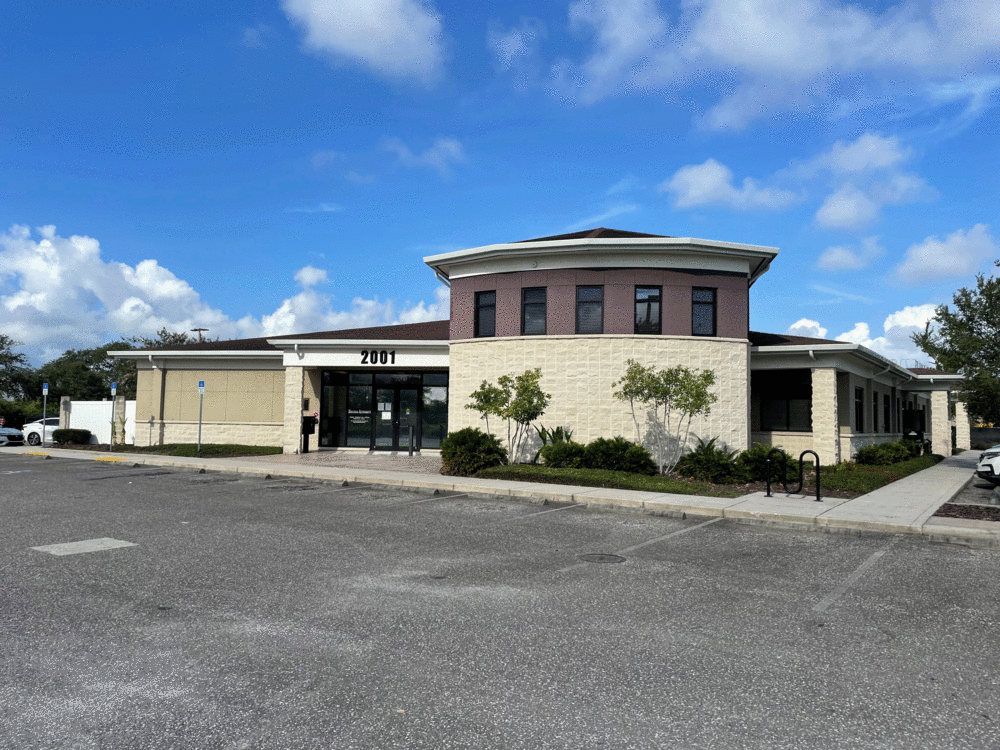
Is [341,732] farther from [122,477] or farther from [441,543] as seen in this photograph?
[122,477]

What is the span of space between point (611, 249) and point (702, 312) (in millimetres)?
3275

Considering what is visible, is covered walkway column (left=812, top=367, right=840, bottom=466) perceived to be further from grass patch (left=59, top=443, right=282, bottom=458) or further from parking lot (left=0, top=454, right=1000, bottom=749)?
grass patch (left=59, top=443, right=282, bottom=458)

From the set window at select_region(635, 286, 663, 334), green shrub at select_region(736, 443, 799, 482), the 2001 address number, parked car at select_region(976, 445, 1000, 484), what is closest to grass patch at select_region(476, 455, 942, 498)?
green shrub at select_region(736, 443, 799, 482)

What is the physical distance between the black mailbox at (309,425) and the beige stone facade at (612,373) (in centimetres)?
890

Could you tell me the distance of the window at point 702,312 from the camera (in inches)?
798

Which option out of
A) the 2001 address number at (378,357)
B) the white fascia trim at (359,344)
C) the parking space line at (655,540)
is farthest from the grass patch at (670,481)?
the 2001 address number at (378,357)

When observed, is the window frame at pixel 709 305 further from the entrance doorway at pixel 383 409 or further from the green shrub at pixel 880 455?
the entrance doorway at pixel 383 409

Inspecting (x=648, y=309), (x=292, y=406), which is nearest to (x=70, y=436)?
(x=292, y=406)

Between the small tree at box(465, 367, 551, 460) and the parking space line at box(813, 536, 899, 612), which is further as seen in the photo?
the small tree at box(465, 367, 551, 460)

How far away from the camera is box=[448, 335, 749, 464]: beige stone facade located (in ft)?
65.2

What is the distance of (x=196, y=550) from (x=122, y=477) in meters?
10.8

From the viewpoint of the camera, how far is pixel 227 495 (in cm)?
1404

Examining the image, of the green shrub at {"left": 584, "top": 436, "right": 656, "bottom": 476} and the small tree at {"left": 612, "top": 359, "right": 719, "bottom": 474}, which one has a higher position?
the small tree at {"left": 612, "top": 359, "right": 719, "bottom": 474}

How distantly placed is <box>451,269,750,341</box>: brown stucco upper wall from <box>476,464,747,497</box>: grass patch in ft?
15.9
